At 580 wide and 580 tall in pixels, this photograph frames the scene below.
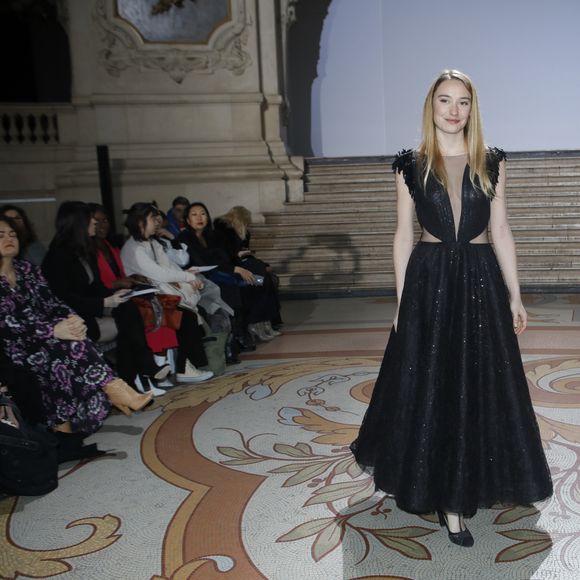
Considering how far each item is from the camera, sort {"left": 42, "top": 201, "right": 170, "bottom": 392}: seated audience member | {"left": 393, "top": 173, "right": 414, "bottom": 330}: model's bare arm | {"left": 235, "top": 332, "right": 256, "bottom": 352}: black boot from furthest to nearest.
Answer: {"left": 235, "top": 332, "right": 256, "bottom": 352}: black boot
{"left": 42, "top": 201, "right": 170, "bottom": 392}: seated audience member
{"left": 393, "top": 173, "right": 414, "bottom": 330}: model's bare arm

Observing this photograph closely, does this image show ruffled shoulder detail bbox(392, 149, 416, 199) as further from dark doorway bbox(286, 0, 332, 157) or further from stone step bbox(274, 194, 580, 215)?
dark doorway bbox(286, 0, 332, 157)

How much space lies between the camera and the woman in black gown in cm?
215

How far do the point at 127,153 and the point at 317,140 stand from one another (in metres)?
4.99

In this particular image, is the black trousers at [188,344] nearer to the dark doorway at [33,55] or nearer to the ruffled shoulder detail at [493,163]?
the ruffled shoulder detail at [493,163]

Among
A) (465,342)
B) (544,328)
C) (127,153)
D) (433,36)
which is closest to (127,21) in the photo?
(127,153)

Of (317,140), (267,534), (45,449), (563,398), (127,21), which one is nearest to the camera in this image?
(267,534)

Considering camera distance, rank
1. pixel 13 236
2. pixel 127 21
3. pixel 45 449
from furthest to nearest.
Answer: pixel 127 21 → pixel 13 236 → pixel 45 449

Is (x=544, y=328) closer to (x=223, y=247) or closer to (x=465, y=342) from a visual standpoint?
(x=223, y=247)

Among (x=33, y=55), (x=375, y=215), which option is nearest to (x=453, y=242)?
(x=375, y=215)

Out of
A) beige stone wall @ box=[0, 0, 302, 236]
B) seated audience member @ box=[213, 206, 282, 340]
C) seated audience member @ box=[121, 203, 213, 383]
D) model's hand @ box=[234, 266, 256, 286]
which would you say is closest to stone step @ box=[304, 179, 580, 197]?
beige stone wall @ box=[0, 0, 302, 236]

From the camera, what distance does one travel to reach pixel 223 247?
546cm

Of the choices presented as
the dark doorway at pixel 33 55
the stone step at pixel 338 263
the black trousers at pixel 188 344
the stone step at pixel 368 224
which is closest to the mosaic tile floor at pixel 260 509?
the black trousers at pixel 188 344

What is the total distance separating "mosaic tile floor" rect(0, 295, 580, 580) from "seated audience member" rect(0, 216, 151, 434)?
26cm

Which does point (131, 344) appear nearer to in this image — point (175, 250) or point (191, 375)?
point (191, 375)
